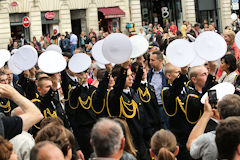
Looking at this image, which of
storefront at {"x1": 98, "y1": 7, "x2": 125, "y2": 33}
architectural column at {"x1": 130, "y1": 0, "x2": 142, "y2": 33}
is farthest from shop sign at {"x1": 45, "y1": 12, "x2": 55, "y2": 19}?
architectural column at {"x1": 130, "y1": 0, "x2": 142, "y2": 33}

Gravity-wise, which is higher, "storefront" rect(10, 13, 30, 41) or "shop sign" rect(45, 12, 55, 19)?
"shop sign" rect(45, 12, 55, 19)

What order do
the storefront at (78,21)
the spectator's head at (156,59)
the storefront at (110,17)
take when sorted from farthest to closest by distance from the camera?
the storefront at (78,21) → the storefront at (110,17) → the spectator's head at (156,59)

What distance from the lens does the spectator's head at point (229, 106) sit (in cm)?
435

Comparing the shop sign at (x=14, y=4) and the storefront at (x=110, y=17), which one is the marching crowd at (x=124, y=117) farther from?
the storefront at (x=110, y=17)

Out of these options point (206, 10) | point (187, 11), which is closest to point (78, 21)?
point (187, 11)

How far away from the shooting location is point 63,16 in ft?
108

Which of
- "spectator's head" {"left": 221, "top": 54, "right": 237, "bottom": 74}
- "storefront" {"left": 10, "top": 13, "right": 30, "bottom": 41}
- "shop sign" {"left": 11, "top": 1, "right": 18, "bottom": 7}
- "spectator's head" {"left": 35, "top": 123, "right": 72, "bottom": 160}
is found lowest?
"spectator's head" {"left": 35, "top": 123, "right": 72, "bottom": 160}

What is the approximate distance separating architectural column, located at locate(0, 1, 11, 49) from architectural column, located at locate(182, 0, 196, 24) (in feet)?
48.1

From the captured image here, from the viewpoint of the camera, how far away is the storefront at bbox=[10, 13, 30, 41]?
1245 inches

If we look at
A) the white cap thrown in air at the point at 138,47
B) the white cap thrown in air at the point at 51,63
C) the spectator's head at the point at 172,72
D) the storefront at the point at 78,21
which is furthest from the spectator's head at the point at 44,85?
the storefront at the point at 78,21

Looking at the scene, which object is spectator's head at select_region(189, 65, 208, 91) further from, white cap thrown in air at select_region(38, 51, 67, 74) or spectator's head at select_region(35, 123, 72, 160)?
spectator's head at select_region(35, 123, 72, 160)

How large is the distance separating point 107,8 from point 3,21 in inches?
310

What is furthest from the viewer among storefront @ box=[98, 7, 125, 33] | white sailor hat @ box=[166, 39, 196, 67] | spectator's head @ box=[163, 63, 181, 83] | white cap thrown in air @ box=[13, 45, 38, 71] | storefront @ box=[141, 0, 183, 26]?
storefront @ box=[141, 0, 183, 26]

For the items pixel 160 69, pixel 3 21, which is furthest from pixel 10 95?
pixel 3 21
